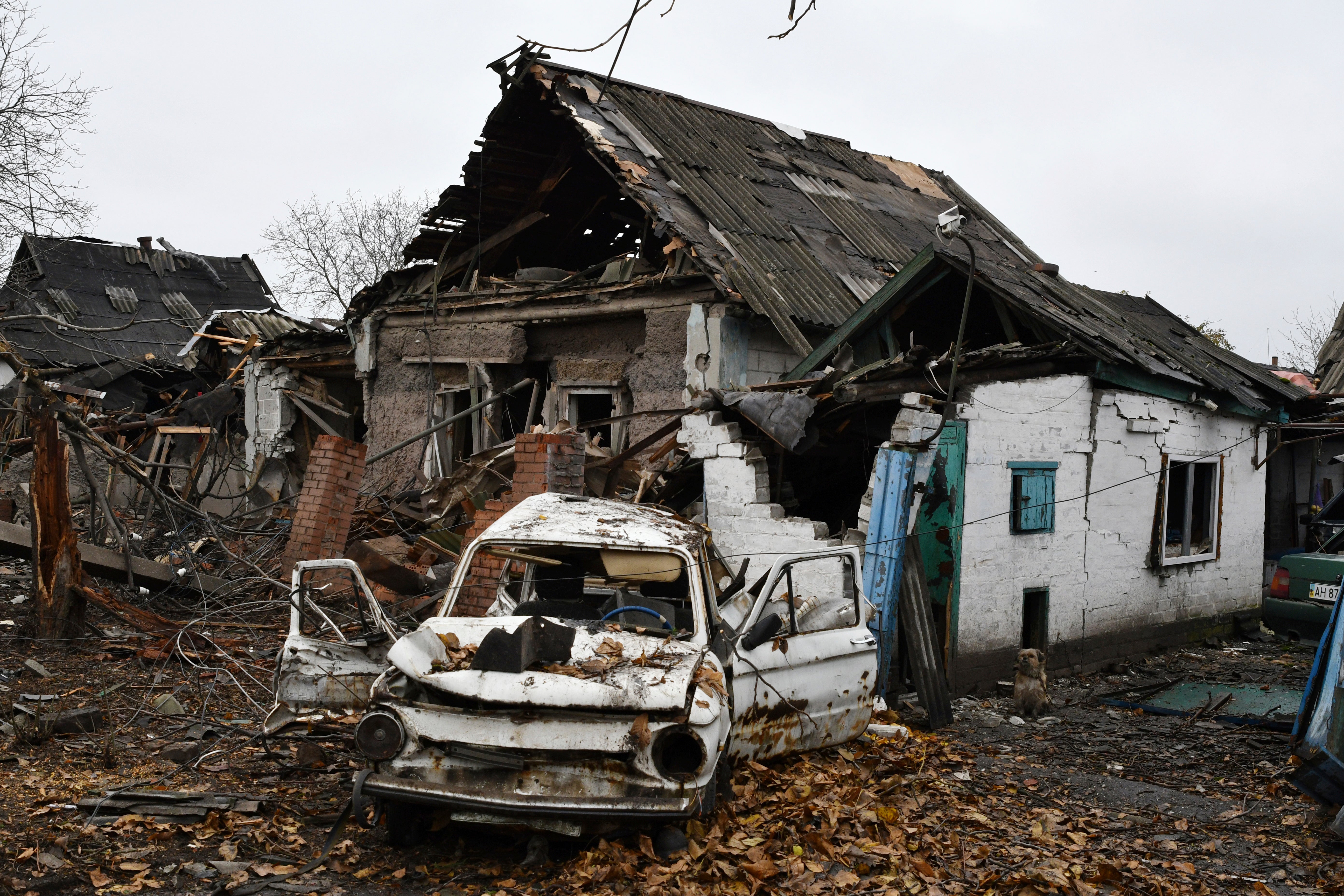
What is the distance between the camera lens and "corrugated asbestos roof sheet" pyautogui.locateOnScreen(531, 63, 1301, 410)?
10.2m

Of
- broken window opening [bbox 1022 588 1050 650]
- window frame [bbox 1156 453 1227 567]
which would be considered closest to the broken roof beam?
broken window opening [bbox 1022 588 1050 650]

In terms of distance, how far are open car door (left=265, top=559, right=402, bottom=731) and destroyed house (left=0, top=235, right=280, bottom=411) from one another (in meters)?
16.5

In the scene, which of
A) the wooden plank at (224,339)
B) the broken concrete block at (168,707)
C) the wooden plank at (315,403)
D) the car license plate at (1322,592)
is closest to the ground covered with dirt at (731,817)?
the broken concrete block at (168,707)

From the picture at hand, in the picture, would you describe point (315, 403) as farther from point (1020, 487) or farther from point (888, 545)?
point (1020, 487)

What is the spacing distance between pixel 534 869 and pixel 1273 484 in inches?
523

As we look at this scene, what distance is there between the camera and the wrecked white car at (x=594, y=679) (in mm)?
4164

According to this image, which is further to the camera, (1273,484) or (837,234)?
(1273,484)

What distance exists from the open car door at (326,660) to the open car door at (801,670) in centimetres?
198

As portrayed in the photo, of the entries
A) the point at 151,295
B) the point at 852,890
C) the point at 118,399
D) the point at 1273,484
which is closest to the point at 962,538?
the point at 852,890

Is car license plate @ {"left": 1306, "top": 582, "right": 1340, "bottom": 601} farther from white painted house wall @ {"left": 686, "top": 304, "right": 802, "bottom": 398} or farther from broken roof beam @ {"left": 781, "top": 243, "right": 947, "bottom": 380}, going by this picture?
white painted house wall @ {"left": 686, "top": 304, "right": 802, "bottom": 398}

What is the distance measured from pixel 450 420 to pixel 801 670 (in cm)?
694

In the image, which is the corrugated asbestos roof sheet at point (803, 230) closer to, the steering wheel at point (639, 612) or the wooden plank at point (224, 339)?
the steering wheel at point (639, 612)

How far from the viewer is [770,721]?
5.36 metres

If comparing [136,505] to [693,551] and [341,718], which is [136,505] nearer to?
[341,718]
